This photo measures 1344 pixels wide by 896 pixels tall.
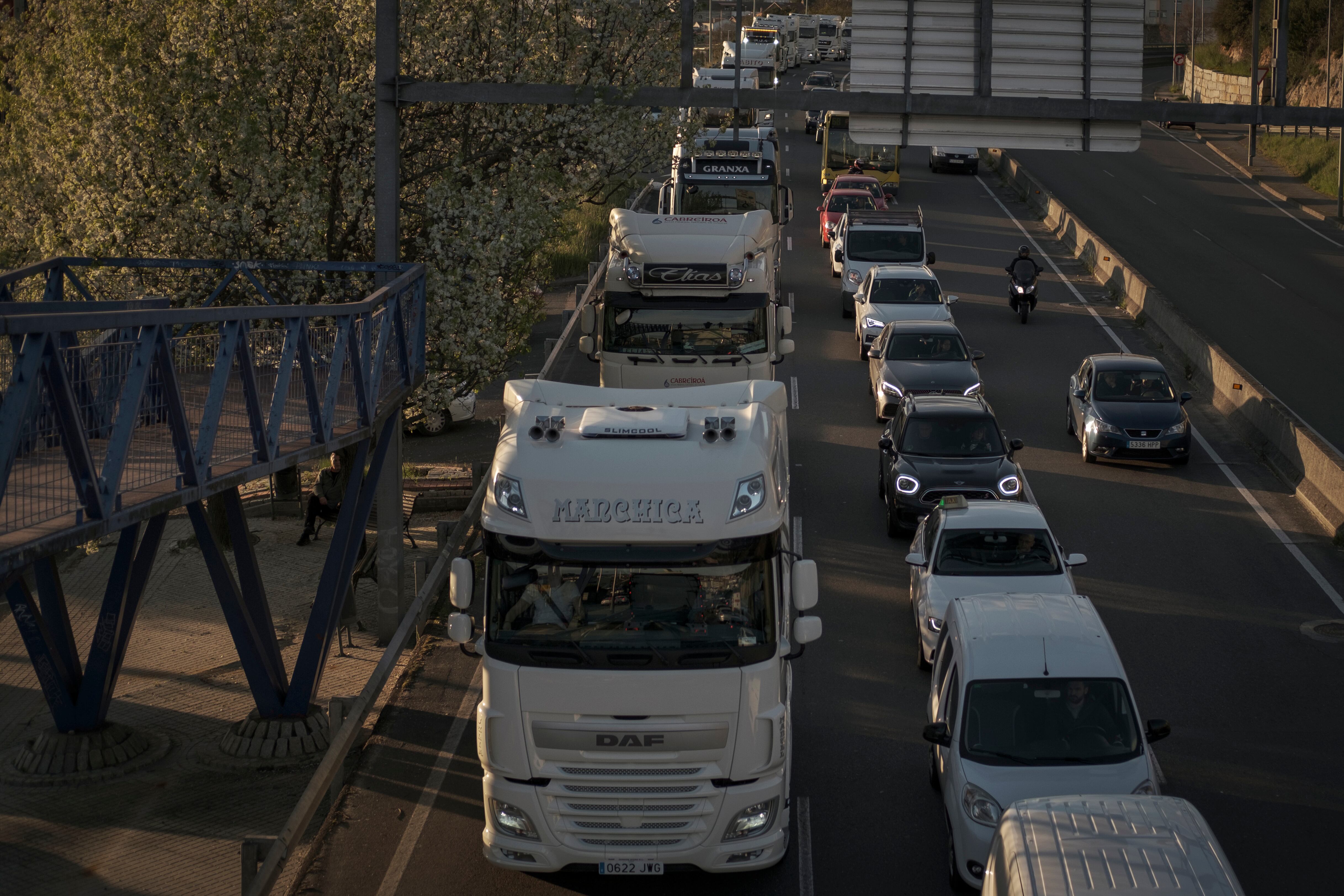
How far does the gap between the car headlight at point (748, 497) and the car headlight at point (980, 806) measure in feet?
8.66

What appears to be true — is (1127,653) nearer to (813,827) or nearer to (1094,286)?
(813,827)

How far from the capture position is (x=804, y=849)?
36.1 feet

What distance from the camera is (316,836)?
36.6 ft

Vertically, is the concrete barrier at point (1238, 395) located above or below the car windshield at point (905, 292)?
below

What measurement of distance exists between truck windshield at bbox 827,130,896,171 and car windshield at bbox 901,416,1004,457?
31029mm

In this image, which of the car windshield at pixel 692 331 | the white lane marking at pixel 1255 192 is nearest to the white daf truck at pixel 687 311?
the car windshield at pixel 692 331

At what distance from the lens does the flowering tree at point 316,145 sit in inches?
709

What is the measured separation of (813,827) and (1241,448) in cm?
1573

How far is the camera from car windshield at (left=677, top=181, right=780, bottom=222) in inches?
1249

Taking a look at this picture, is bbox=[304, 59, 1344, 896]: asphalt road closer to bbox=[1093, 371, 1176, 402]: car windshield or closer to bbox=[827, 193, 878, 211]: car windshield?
bbox=[1093, 371, 1176, 402]: car windshield

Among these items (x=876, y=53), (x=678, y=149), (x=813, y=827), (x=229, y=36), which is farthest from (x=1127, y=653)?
(x=678, y=149)

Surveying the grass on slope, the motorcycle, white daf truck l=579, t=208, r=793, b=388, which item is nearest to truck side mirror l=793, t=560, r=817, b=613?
white daf truck l=579, t=208, r=793, b=388

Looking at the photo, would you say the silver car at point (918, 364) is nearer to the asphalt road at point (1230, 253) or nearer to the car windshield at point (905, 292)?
the car windshield at point (905, 292)

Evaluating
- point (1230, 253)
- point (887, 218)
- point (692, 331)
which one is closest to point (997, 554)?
Result: point (692, 331)
